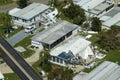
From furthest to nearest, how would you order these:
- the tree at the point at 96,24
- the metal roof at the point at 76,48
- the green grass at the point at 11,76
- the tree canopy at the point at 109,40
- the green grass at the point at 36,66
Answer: the tree at the point at 96,24, the tree canopy at the point at 109,40, the metal roof at the point at 76,48, the green grass at the point at 36,66, the green grass at the point at 11,76

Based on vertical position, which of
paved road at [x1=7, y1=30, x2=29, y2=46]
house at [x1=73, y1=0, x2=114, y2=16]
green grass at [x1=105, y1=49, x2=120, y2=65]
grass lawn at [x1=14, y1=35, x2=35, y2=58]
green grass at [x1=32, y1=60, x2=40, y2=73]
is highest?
house at [x1=73, y1=0, x2=114, y2=16]

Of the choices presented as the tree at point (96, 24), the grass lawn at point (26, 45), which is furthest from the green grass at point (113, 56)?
the grass lawn at point (26, 45)

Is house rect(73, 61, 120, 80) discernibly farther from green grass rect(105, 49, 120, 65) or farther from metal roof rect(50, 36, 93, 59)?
metal roof rect(50, 36, 93, 59)

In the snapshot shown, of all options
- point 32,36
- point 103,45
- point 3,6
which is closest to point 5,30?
point 32,36

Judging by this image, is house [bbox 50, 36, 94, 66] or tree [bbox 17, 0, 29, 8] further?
tree [bbox 17, 0, 29, 8]

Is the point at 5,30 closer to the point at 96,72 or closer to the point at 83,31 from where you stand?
the point at 83,31

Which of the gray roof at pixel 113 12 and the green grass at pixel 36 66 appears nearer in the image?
the green grass at pixel 36 66

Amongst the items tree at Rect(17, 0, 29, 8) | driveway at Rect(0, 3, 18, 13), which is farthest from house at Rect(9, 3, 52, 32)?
driveway at Rect(0, 3, 18, 13)

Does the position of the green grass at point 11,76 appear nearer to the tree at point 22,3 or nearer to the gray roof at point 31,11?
the gray roof at point 31,11

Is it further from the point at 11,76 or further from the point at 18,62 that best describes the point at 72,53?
the point at 11,76
